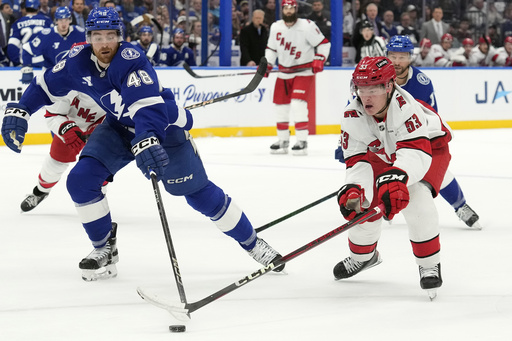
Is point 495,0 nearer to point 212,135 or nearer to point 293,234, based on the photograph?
point 212,135

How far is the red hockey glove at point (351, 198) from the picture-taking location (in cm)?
286

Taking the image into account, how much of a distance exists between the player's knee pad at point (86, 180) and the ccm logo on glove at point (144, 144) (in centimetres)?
29

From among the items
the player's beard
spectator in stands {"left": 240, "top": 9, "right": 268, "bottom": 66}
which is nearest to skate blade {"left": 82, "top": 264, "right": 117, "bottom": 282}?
the player's beard

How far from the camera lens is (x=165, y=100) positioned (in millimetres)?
3266

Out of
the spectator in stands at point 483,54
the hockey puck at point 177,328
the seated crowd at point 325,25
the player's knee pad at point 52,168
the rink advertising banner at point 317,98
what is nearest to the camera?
the hockey puck at point 177,328

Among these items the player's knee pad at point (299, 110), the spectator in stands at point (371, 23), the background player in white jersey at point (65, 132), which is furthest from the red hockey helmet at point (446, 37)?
the background player in white jersey at point (65, 132)

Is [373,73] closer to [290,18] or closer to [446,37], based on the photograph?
A: [290,18]

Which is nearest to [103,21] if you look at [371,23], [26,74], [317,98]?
[26,74]

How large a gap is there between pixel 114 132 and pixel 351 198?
94cm

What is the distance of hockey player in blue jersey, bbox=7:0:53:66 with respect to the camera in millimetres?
8047

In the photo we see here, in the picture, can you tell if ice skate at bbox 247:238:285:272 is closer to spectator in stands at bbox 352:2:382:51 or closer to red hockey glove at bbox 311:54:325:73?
red hockey glove at bbox 311:54:325:73

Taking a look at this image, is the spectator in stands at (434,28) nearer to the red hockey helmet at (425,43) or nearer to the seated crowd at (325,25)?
the seated crowd at (325,25)

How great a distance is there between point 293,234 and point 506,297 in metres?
1.44

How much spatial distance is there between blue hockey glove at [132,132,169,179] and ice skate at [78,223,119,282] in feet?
1.68
